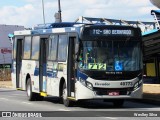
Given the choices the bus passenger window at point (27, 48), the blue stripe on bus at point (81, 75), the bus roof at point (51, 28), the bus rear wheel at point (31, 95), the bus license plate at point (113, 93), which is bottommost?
the bus rear wheel at point (31, 95)

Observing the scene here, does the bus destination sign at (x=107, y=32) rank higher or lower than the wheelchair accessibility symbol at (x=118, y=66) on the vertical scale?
higher

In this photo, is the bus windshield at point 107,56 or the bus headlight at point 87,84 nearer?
the bus headlight at point 87,84

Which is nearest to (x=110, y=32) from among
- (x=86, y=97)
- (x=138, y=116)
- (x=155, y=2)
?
(x=86, y=97)

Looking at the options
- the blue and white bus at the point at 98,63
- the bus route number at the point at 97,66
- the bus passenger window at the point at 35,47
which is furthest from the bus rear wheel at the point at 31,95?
the bus route number at the point at 97,66

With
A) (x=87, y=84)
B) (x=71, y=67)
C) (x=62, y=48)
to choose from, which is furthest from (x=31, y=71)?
(x=87, y=84)

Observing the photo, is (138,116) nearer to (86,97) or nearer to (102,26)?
(86,97)

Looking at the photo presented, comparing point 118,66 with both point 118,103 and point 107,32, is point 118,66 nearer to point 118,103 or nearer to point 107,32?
point 107,32

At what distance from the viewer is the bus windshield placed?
1708cm

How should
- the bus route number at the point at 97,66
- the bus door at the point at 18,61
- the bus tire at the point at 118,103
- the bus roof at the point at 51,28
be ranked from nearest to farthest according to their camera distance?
1. the bus route number at the point at 97,66
2. the bus tire at the point at 118,103
3. the bus roof at the point at 51,28
4. the bus door at the point at 18,61

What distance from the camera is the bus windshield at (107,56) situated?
17.1 metres

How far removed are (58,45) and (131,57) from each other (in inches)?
122

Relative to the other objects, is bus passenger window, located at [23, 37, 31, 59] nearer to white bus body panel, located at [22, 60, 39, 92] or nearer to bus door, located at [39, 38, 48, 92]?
white bus body panel, located at [22, 60, 39, 92]

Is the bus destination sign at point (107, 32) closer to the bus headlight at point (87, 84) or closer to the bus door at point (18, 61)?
the bus headlight at point (87, 84)

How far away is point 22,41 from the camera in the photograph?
23125 millimetres
